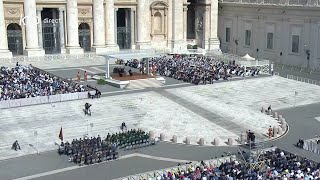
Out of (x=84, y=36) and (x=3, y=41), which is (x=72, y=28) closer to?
(x=84, y=36)

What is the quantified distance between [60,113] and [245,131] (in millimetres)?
16114

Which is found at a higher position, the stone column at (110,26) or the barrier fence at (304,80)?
the stone column at (110,26)

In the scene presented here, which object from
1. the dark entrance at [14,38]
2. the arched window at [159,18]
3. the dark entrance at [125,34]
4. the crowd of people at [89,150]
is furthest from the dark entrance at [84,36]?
the crowd of people at [89,150]

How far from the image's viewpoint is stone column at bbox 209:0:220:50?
261 feet

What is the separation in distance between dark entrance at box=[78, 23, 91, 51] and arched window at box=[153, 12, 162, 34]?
1131 cm

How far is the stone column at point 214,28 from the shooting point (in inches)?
3130

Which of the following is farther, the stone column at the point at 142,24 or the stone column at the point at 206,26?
the stone column at the point at 206,26

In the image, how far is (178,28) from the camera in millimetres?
77938

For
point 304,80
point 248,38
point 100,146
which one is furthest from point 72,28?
point 100,146

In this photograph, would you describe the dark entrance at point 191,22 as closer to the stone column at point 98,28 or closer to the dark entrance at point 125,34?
the dark entrance at point 125,34

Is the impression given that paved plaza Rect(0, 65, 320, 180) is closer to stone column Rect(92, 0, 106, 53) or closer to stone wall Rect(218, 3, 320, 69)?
stone wall Rect(218, 3, 320, 69)

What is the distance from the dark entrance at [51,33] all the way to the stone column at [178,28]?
61.5 feet

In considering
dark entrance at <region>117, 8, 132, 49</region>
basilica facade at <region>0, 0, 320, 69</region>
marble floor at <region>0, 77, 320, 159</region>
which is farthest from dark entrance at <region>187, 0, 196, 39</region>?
marble floor at <region>0, 77, 320, 159</region>

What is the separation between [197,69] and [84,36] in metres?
22.4
